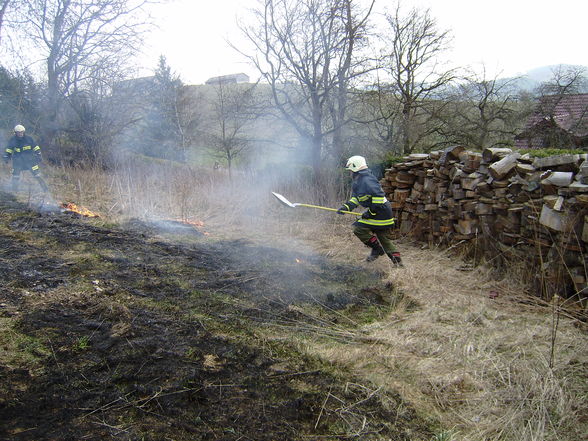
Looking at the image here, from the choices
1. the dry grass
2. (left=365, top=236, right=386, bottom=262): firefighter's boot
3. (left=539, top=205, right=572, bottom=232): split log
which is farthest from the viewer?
(left=365, top=236, right=386, bottom=262): firefighter's boot

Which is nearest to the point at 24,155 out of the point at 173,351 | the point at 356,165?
the point at 356,165

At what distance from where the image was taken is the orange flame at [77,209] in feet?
27.3

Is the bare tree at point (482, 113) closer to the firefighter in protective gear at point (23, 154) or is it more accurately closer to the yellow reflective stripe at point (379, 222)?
the yellow reflective stripe at point (379, 222)

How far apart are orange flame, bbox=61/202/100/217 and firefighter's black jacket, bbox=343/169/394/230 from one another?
225 inches

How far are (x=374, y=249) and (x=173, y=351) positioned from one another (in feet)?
13.4

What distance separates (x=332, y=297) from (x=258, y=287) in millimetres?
925

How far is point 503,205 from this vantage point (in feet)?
18.6

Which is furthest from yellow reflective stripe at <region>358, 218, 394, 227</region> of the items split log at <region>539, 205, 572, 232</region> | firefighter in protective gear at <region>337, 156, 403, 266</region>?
split log at <region>539, 205, 572, 232</region>

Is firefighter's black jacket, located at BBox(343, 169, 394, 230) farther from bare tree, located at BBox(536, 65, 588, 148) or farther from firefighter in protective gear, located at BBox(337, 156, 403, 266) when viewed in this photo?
bare tree, located at BBox(536, 65, 588, 148)

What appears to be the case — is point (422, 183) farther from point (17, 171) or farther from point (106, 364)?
point (17, 171)

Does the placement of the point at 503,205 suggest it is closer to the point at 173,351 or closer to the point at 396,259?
the point at 396,259

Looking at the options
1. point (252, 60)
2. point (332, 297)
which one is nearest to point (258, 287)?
point (332, 297)

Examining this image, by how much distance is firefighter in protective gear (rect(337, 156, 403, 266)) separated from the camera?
604cm

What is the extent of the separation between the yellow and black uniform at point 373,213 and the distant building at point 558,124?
53.9ft
